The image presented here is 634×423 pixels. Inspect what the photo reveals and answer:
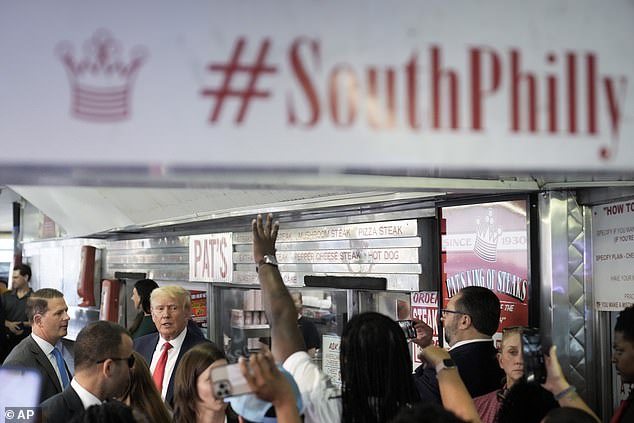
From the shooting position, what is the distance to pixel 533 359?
2.66 m

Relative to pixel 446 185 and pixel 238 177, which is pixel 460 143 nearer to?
pixel 238 177

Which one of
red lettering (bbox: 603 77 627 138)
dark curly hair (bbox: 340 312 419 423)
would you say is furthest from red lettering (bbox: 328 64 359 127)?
dark curly hair (bbox: 340 312 419 423)

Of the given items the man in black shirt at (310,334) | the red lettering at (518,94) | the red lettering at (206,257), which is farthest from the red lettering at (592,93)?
the red lettering at (206,257)

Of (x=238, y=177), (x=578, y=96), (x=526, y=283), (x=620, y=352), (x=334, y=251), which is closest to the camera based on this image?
(x=578, y=96)

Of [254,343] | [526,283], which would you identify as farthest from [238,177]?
[254,343]

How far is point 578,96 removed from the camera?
1.97m

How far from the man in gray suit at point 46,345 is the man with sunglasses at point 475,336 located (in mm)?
2304

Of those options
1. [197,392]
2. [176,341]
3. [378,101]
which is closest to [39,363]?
[176,341]

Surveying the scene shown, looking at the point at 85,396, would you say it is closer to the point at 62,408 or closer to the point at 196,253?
the point at 62,408

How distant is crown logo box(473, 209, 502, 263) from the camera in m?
4.60

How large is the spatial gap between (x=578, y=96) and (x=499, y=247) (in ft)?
8.77

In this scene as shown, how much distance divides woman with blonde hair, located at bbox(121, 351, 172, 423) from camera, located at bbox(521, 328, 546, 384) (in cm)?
166

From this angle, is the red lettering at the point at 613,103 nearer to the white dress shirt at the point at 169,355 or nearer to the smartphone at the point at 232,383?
the smartphone at the point at 232,383

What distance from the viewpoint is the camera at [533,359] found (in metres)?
2.65
